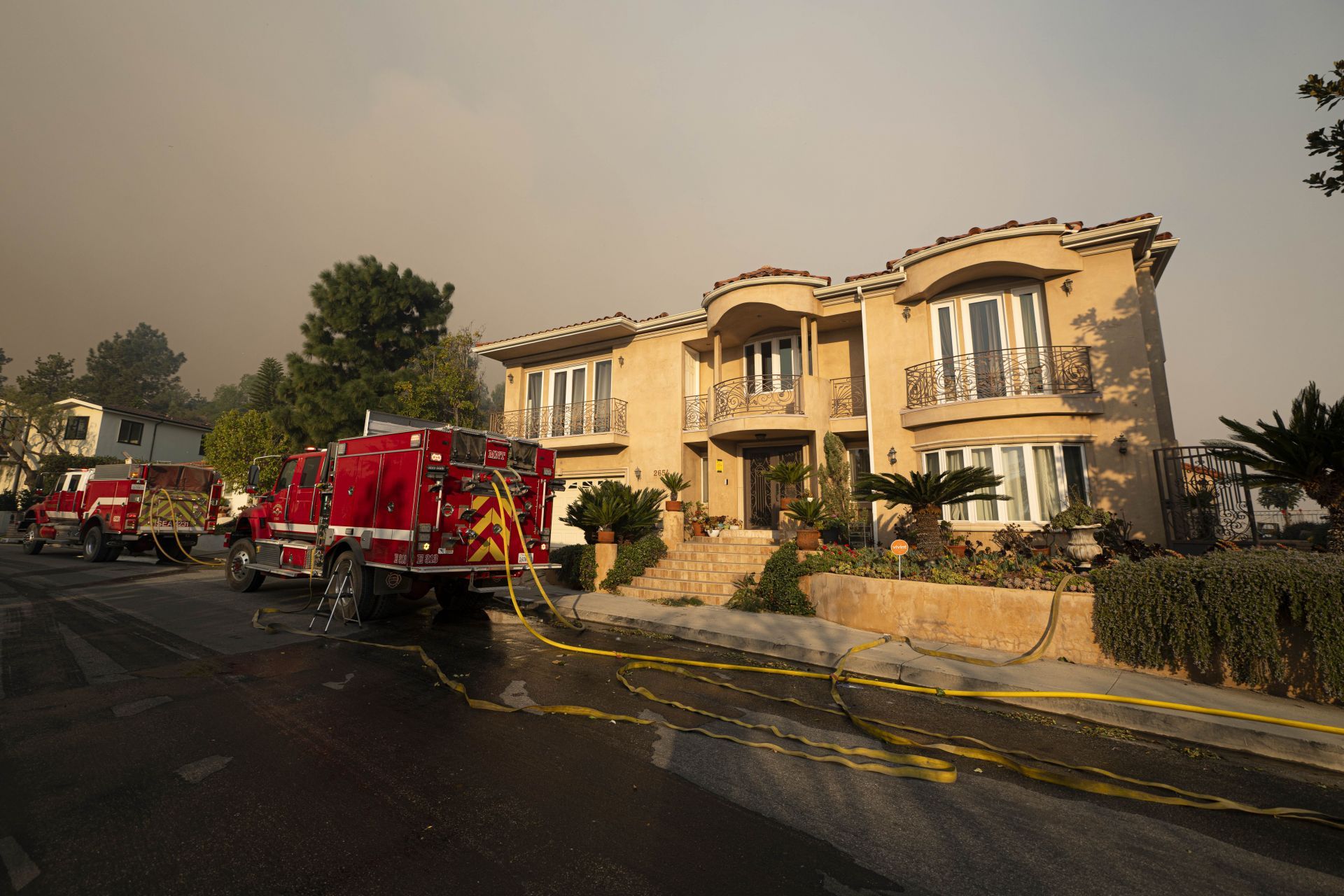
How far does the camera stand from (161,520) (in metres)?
15.8

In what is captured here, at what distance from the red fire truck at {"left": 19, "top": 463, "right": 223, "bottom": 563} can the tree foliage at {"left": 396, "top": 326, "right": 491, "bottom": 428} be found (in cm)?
791

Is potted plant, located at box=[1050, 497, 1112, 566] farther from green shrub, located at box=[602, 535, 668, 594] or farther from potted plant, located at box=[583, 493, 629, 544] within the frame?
potted plant, located at box=[583, 493, 629, 544]

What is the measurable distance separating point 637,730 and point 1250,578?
6.20m

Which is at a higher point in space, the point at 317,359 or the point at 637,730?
the point at 317,359

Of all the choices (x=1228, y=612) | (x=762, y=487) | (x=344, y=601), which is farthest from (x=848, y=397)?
(x=344, y=601)

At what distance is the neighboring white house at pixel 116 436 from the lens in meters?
35.0

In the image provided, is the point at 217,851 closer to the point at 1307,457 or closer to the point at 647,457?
the point at 1307,457

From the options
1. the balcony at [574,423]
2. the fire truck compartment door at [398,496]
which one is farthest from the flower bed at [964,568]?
the balcony at [574,423]

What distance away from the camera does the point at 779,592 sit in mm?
9852

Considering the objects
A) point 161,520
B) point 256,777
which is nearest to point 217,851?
point 256,777

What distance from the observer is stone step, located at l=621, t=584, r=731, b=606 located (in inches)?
427

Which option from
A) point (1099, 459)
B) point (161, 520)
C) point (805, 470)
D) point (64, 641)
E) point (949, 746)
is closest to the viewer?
point (949, 746)

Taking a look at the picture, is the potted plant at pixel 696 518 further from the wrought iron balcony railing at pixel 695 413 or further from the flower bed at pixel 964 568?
the flower bed at pixel 964 568

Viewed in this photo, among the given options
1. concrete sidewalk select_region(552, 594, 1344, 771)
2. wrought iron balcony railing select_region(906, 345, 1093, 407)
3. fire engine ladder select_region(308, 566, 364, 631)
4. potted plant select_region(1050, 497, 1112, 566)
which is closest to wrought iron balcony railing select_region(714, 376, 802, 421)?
wrought iron balcony railing select_region(906, 345, 1093, 407)
